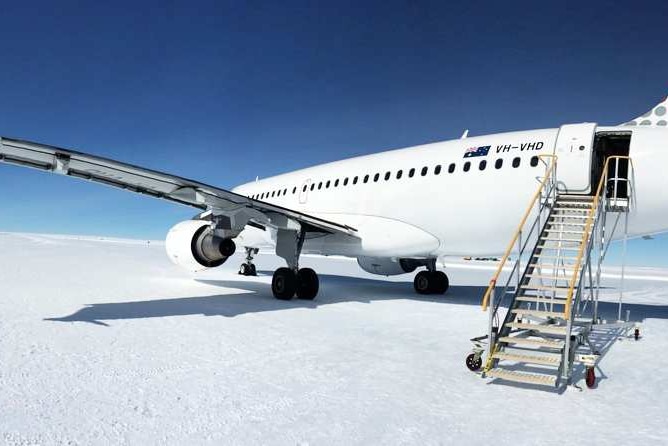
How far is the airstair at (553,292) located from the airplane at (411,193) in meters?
0.39

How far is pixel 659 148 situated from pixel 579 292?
4464 millimetres

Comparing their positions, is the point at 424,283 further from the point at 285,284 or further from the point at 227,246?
the point at 227,246

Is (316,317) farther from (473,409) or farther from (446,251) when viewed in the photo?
(473,409)

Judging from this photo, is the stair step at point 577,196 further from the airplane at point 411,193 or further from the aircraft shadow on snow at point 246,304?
the aircraft shadow on snow at point 246,304

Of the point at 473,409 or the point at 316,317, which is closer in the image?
the point at 473,409

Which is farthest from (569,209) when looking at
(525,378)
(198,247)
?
(198,247)

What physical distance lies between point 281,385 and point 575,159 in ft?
23.5

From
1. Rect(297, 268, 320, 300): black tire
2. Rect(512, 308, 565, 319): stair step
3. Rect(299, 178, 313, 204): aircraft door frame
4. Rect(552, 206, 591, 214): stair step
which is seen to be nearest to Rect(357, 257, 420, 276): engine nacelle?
Rect(299, 178, 313, 204): aircraft door frame

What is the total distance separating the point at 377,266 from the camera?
1619cm

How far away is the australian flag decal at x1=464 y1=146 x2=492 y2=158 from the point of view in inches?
413

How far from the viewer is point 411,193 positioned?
452 inches

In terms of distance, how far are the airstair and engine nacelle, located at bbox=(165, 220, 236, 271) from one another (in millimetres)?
6222

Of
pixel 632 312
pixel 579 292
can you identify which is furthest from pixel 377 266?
pixel 579 292

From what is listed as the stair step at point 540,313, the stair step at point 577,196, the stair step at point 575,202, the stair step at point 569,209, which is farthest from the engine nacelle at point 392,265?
the stair step at point 540,313
